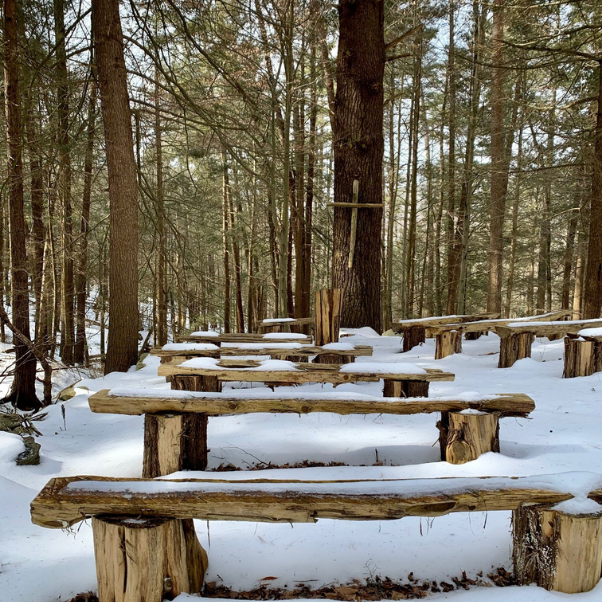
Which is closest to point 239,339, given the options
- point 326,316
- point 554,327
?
point 326,316

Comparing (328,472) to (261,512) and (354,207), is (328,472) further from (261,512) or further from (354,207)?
(354,207)

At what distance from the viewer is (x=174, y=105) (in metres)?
9.33

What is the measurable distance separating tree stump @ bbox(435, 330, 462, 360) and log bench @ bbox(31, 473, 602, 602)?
16.0 feet

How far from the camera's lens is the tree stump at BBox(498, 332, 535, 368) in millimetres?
6285

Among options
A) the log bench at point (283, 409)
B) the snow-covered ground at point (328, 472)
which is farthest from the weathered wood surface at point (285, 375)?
the snow-covered ground at point (328, 472)

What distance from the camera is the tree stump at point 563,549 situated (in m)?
1.98

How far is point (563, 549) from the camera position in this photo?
1.99m

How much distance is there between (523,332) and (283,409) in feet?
13.9

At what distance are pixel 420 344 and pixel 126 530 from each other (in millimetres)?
6390

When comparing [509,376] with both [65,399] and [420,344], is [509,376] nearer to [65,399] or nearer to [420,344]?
[420,344]

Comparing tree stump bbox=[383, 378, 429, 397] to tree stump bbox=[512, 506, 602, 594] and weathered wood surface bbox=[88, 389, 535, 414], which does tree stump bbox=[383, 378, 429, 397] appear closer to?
weathered wood surface bbox=[88, 389, 535, 414]

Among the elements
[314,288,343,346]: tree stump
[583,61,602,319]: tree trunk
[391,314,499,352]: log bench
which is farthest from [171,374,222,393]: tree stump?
[583,61,602,319]: tree trunk

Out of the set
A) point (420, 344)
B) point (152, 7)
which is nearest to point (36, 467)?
point (420, 344)

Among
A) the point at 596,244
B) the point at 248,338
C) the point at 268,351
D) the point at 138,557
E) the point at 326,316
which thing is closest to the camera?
the point at 138,557
